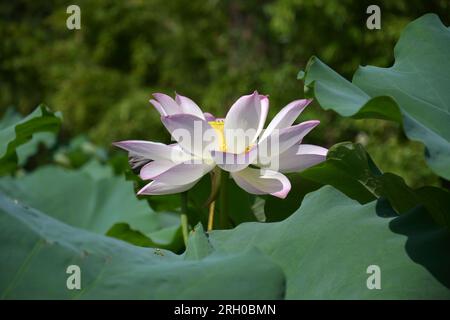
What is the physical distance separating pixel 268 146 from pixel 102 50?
6847 millimetres

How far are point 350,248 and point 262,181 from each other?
0.73 feet

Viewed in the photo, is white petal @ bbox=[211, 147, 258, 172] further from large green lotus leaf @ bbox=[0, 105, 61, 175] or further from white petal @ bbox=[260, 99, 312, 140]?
large green lotus leaf @ bbox=[0, 105, 61, 175]

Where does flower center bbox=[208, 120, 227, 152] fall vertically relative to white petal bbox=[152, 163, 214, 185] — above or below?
above

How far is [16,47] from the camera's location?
804 centimetres

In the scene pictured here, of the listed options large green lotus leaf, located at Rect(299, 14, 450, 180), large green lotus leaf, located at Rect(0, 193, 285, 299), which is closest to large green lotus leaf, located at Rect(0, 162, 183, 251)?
large green lotus leaf, located at Rect(299, 14, 450, 180)

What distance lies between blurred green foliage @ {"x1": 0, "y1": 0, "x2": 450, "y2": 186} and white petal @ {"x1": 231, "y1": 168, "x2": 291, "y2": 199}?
3592mm

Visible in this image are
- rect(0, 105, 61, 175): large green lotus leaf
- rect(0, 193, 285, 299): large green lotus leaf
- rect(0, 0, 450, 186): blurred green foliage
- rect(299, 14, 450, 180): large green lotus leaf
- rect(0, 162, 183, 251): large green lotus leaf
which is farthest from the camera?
rect(0, 0, 450, 186): blurred green foliage

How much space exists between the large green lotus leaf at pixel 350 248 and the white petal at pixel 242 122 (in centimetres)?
14

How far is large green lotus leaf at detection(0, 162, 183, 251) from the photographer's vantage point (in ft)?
6.04

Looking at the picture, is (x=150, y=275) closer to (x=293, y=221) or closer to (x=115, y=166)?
(x=293, y=221)

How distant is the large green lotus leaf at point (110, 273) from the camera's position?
0.61 metres

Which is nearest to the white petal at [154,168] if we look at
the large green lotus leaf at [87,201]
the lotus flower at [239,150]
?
the lotus flower at [239,150]

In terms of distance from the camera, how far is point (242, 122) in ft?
3.01

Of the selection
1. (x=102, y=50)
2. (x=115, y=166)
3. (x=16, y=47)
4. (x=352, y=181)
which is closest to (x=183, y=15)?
(x=102, y=50)
